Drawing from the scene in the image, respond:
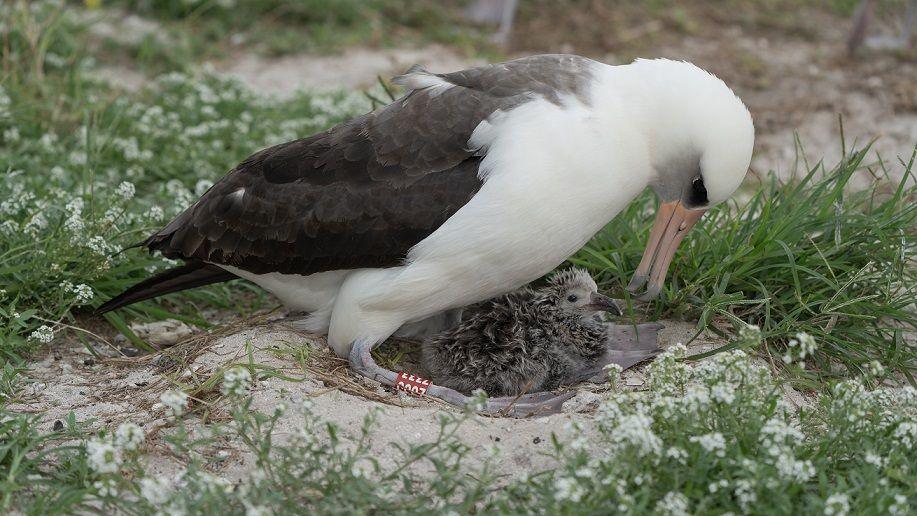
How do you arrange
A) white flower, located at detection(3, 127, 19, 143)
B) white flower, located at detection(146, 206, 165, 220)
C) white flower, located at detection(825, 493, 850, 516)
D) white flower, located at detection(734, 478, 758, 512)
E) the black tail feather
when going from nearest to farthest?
white flower, located at detection(825, 493, 850, 516), white flower, located at detection(734, 478, 758, 512), the black tail feather, white flower, located at detection(146, 206, 165, 220), white flower, located at detection(3, 127, 19, 143)

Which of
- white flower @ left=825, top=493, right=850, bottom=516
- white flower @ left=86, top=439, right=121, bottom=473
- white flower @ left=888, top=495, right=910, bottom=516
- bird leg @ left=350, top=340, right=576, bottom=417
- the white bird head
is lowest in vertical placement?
bird leg @ left=350, top=340, right=576, bottom=417

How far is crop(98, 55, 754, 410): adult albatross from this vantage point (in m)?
4.40

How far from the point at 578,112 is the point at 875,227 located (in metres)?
1.77

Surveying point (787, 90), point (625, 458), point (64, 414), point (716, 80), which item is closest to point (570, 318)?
point (716, 80)

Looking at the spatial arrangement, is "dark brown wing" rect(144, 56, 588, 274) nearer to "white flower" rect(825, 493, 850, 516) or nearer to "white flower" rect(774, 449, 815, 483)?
"white flower" rect(774, 449, 815, 483)

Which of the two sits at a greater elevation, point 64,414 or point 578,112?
point 578,112

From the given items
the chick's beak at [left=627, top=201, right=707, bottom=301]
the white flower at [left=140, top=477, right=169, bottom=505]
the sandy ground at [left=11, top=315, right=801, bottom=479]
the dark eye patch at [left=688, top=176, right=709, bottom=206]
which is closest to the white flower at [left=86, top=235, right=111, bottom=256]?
the sandy ground at [left=11, top=315, right=801, bottom=479]

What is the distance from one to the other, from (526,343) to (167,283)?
70.7 inches

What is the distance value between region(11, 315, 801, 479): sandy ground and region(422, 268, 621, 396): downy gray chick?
7.8 inches

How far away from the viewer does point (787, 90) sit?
9547 mm

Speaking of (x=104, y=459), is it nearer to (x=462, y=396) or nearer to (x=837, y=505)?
(x=462, y=396)

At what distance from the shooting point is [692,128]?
173 inches

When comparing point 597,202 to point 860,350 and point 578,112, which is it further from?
point 860,350

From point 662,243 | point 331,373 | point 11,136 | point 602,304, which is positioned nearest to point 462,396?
point 331,373
